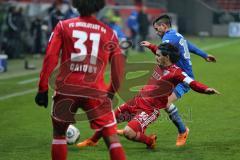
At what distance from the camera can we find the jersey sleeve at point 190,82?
8727 millimetres

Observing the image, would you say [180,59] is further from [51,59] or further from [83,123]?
[51,59]

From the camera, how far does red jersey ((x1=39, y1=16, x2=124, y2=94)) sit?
6.90m

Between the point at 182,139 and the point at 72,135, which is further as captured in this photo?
the point at 182,139

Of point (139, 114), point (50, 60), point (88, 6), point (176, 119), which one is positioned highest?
point (88, 6)

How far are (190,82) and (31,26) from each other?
21.4 m

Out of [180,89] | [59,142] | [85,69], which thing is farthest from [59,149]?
[180,89]

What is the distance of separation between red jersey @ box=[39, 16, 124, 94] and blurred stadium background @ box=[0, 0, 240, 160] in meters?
2.35

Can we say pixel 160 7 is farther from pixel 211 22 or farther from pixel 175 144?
pixel 175 144

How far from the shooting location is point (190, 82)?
8.91 metres

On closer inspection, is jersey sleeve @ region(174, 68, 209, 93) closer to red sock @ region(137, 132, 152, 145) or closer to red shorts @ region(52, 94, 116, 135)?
red sock @ region(137, 132, 152, 145)

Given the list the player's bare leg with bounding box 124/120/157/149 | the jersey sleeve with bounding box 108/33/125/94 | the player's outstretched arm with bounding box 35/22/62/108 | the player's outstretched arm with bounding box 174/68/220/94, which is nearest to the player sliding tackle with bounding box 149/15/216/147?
the player's bare leg with bounding box 124/120/157/149

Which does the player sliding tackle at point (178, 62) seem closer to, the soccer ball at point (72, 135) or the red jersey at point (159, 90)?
the red jersey at point (159, 90)

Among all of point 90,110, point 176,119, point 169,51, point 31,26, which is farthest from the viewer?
point 31,26

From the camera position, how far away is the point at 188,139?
10523mm
